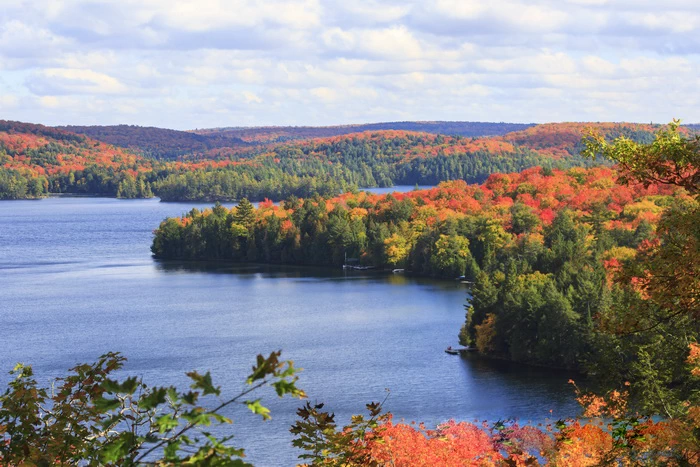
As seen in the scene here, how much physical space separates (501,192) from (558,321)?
58679 mm

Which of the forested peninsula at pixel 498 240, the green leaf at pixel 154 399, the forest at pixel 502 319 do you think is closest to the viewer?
the green leaf at pixel 154 399

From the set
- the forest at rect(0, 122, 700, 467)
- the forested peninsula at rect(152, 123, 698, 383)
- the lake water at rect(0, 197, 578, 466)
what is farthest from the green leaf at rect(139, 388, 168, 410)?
the forested peninsula at rect(152, 123, 698, 383)

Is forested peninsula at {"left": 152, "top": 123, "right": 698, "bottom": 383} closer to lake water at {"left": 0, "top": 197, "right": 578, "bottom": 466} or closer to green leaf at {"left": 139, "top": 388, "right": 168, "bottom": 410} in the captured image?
lake water at {"left": 0, "top": 197, "right": 578, "bottom": 466}

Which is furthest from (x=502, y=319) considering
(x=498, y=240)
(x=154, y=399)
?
(x=154, y=399)

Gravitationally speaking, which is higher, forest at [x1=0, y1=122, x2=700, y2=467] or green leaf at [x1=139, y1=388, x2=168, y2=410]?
green leaf at [x1=139, y1=388, x2=168, y2=410]

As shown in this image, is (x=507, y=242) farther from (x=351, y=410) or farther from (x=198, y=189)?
(x=198, y=189)

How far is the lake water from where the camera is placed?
127 ft

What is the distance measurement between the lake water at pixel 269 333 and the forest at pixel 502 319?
214 centimetres

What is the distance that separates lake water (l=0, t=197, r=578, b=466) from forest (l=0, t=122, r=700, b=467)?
2143 mm

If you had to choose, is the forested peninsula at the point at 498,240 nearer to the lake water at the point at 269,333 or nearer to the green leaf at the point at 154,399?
the lake water at the point at 269,333

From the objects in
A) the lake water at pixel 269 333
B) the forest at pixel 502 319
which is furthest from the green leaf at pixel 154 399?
the lake water at pixel 269 333

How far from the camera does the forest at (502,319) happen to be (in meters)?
8.94

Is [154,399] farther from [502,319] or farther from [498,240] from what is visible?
[498,240]

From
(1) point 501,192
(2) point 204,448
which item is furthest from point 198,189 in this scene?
(2) point 204,448
